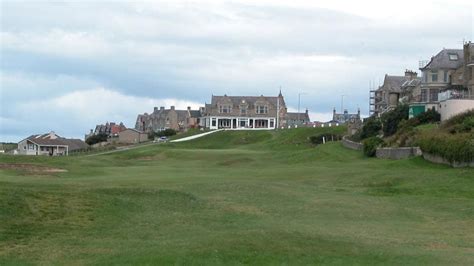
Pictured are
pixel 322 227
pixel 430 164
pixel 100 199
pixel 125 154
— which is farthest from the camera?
pixel 125 154

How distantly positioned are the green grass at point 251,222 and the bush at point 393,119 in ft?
129

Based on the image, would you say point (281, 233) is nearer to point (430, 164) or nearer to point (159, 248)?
point (159, 248)

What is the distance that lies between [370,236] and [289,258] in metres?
5.63

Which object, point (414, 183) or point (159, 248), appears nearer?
point (159, 248)

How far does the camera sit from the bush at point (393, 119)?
8675 cm

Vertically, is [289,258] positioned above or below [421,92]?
below

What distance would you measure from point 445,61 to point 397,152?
3942 cm

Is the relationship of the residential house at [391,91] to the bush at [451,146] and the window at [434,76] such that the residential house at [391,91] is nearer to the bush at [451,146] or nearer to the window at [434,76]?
the window at [434,76]

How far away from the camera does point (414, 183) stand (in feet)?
143

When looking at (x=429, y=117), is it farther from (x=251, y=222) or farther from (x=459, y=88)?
(x=251, y=222)

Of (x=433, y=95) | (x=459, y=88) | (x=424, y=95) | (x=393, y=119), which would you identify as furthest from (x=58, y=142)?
(x=459, y=88)

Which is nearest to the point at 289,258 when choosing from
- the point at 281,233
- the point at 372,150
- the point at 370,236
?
the point at 281,233

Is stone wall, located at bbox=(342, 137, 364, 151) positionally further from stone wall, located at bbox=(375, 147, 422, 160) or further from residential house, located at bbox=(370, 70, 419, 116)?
residential house, located at bbox=(370, 70, 419, 116)

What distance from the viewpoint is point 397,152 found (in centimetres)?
6309
